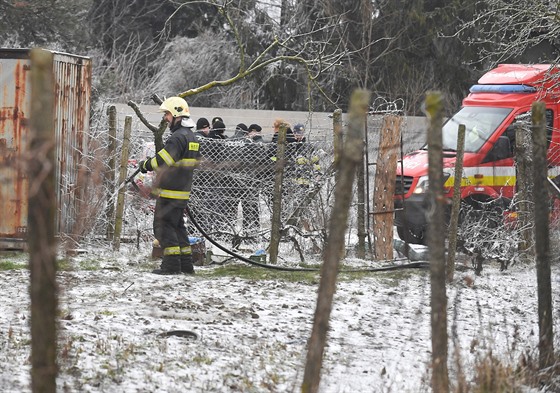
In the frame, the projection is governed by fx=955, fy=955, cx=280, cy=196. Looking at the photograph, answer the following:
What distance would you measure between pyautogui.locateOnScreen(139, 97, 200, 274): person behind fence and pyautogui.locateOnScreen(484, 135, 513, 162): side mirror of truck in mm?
4816

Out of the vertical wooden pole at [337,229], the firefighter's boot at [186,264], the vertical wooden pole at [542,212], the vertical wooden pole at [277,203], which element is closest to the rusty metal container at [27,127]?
the firefighter's boot at [186,264]

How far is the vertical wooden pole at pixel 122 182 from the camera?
10.7m

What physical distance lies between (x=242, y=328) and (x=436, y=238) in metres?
2.77

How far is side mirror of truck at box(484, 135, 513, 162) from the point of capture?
1281cm

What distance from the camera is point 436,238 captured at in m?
4.62

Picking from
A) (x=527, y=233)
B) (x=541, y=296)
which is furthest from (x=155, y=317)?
(x=527, y=233)

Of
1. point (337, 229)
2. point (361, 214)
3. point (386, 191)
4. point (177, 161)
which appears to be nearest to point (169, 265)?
point (177, 161)

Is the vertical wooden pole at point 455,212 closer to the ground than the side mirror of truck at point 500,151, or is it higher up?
closer to the ground

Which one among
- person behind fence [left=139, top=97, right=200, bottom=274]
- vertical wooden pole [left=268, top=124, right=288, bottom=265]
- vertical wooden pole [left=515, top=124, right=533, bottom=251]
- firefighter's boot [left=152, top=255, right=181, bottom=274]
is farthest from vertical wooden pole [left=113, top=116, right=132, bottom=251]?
vertical wooden pole [left=515, top=124, right=533, bottom=251]

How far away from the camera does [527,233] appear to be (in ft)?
36.2

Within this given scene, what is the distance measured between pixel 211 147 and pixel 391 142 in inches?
87.5

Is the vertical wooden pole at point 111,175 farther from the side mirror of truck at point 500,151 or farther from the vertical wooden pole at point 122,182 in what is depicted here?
the side mirror of truck at point 500,151

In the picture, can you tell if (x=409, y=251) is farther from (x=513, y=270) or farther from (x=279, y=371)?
(x=279, y=371)

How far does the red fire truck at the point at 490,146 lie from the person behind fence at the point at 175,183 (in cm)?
352
